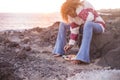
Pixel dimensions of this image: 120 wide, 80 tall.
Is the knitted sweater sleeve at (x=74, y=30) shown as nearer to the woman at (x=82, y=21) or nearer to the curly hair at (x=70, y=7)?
the woman at (x=82, y=21)

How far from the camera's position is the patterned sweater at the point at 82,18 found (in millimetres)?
6570

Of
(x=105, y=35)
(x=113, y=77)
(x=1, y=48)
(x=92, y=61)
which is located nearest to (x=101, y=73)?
(x=113, y=77)

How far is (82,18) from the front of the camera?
661 centimetres

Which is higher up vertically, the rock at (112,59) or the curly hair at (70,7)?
the curly hair at (70,7)

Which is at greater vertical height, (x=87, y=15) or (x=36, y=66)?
(x=87, y=15)

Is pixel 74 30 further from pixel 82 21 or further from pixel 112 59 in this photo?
pixel 112 59

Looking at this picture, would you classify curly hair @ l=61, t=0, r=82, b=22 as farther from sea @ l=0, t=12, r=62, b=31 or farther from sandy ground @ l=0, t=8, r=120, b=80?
sea @ l=0, t=12, r=62, b=31

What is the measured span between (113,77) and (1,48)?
374 centimetres

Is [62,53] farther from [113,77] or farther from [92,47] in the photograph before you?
[113,77]

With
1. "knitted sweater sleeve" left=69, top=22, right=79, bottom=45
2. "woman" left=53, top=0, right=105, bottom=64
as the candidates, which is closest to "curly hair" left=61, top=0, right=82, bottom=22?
"woman" left=53, top=0, right=105, bottom=64

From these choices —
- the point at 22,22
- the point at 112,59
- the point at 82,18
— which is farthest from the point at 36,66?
the point at 22,22

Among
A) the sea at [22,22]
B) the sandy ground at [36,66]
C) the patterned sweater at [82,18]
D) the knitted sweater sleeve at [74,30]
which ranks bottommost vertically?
the sea at [22,22]

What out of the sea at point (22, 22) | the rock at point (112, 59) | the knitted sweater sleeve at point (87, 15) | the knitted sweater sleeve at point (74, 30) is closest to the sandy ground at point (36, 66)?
the rock at point (112, 59)

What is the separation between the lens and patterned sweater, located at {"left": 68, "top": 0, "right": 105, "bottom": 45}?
6.57m
